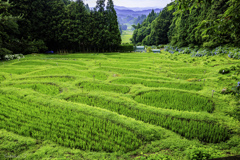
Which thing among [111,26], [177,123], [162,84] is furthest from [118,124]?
[111,26]

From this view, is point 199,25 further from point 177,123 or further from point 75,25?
point 75,25

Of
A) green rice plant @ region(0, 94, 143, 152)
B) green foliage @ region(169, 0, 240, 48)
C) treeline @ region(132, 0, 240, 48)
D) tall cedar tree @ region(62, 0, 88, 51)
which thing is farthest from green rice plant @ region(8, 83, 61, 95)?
tall cedar tree @ region(62, 0, 88, 51)

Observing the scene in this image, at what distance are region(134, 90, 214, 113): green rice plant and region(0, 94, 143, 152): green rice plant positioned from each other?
2727mm

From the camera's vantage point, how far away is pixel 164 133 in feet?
15.6

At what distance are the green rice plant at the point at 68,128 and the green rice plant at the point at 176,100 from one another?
2727mm

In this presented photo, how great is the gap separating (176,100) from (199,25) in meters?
4.20

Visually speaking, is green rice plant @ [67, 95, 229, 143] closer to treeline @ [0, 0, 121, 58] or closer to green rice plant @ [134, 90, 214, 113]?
green rice plant @ [134, 90, 214, 113]

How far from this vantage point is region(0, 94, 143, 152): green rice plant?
4234 mm

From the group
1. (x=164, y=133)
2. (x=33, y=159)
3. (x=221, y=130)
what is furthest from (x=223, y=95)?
(x=33, y=159)

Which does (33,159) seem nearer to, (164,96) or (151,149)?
(151,149)

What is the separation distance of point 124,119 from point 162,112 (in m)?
1.75

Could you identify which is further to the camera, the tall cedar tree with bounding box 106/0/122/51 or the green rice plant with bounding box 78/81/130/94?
the tall cedar tree with bounding box 106/0/122/51

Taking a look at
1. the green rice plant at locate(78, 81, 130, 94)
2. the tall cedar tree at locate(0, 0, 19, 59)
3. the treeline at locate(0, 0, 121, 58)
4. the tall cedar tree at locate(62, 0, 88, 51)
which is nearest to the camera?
the green rice plant at locate(78, 81, 130, 94)

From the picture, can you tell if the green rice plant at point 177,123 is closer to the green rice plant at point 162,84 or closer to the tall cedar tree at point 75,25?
the green rice plant at point 162,84
